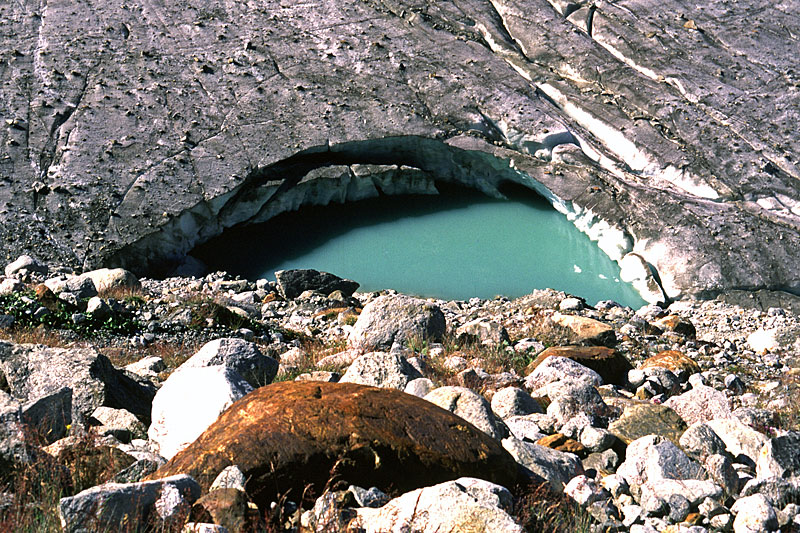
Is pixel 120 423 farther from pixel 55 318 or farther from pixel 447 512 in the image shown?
pixel 55 318

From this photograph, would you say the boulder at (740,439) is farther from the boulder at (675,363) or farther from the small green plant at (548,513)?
the boulder at (675,363)

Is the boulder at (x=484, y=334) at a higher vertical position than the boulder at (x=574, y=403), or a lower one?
lower

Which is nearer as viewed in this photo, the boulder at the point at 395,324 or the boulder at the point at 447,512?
the boulder at the point at 447,512


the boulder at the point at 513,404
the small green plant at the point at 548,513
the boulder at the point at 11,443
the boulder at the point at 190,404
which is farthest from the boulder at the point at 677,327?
the boulder at the point at 11,443

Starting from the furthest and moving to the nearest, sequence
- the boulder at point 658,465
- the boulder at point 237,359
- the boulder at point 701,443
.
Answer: the boulder at point 237,359 → the boulder at point 701,443 → the boulder at point 658,465

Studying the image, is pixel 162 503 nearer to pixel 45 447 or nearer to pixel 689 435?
pixel 45 447

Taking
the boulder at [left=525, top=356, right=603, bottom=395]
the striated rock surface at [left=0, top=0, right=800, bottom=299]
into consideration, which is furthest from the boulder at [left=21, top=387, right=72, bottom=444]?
the striated rock surface at [left=0, top=0, right=800, bottom=299]
